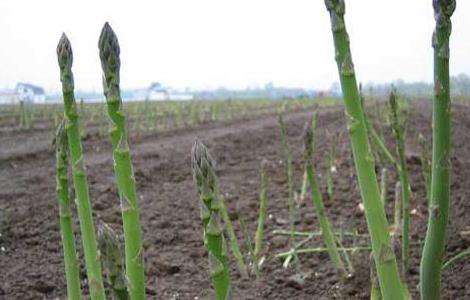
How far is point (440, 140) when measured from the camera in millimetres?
1770

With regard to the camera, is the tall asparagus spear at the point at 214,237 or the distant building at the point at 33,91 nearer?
the tall asparagus spear at the point at 214,237

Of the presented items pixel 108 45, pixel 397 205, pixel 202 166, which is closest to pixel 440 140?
pixel 202 166

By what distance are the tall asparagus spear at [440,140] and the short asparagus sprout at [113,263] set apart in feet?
3.31

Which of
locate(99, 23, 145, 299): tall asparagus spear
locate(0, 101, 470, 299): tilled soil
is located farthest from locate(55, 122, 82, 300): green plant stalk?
locate(0, 101, 470, 299): tilled soil

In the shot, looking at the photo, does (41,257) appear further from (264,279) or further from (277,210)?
(277,210)

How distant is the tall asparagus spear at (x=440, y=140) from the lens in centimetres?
172

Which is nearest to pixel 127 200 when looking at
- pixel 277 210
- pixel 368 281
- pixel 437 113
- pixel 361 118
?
pixel 361 118

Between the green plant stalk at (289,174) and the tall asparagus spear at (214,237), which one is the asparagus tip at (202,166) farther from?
the green plant stalk at (289,174)

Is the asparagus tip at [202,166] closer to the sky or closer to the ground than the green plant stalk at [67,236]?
closer to the sky

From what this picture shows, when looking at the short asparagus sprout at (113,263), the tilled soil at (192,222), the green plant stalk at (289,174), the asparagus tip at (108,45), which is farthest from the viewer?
the green plant stalk at (289,174)

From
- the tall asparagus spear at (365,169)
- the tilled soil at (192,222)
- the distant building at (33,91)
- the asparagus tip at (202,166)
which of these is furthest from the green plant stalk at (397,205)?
the distant building at (33,91)

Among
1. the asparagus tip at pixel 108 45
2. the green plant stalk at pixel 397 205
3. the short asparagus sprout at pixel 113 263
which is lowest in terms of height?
the green plant stalk at pixel 397 205

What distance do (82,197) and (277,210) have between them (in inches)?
129

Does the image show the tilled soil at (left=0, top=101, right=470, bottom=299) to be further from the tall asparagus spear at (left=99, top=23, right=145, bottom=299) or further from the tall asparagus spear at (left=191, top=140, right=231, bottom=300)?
the tall asparagus spear at (left=191, top=140, right=231, bottom=300)
